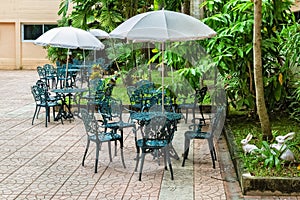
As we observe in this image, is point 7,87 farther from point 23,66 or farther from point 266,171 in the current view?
point 266,171

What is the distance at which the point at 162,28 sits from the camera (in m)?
6.69

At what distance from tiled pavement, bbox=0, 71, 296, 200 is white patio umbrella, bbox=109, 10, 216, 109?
182cm

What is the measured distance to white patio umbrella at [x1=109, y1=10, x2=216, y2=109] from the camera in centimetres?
666

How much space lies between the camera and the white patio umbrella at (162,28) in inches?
262

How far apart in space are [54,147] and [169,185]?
2662mm

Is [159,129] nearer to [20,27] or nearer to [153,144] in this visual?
[153,144]

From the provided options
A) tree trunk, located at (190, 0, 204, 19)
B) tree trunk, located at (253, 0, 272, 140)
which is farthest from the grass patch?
tree trunk, located at (190, 0, 204, 19)

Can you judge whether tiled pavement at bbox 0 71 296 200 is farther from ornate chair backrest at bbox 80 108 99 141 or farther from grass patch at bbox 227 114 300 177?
ornate chair backrest at bbox 80 108 99 141

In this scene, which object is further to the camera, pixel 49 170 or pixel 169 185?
pixel 49 170

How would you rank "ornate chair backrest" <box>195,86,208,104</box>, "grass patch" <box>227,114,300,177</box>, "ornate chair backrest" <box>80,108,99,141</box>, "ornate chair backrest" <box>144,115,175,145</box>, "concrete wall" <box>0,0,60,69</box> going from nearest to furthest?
1. "grass patch" <box>227,114,300,177</box>
2. "ornate chair backrest" <box>144,115,175,145</box>
3. "ornate chair backrest" <box>80,108,99,141</box>
4. "ornate chair backrest" <box>195,86,208,104</box>
5. "concrete wall" <box>0,0,60,69</box>

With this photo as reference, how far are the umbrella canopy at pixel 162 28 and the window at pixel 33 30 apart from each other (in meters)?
18.5

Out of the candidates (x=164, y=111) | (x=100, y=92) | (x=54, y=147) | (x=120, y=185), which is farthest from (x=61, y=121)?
(x=120, y=185)

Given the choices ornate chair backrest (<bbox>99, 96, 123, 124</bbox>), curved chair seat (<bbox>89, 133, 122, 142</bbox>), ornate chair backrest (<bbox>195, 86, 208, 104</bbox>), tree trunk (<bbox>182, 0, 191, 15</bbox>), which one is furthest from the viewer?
tree trunk (<bbox>182, 0, 191, 15</bbox>)

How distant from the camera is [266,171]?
19.2 feet
